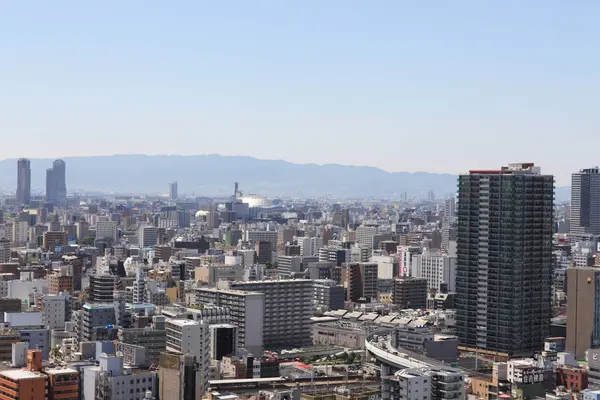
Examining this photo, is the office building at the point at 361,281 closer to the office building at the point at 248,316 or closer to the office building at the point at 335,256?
the office building at the point at 335,256

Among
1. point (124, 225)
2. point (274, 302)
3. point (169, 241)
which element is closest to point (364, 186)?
point (124, 225)

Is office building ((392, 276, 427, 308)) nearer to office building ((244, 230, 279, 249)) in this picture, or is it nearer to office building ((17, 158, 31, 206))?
office building ((244, 230, 279, 249))

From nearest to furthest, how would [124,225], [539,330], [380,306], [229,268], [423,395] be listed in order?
[423,395] → [539,330] → [380,306] → [229,268] → [124,225]

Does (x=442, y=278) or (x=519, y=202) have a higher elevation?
(x=519, y=202)

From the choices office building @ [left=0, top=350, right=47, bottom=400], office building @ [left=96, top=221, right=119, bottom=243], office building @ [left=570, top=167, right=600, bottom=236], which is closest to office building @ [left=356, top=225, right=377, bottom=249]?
office building @ [left=570, top=167, right=600, bottom=236]

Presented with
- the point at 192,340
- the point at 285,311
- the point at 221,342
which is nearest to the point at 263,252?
the point at 285,311

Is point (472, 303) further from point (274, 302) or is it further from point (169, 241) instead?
point (169, 241)

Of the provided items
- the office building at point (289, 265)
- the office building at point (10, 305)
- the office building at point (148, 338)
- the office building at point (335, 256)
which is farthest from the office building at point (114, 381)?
the office building at point (335, 256)
